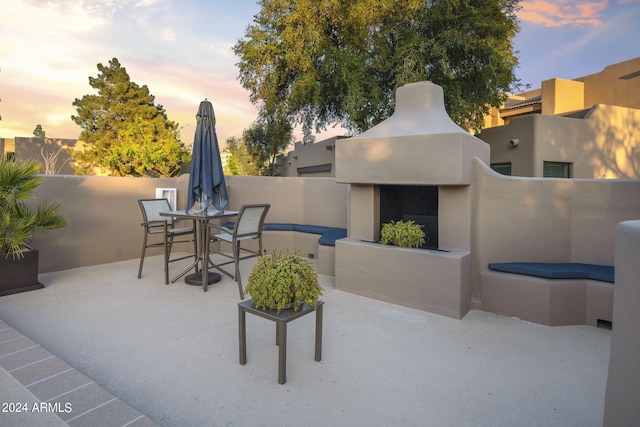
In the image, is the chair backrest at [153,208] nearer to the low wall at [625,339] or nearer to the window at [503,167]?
the low wall at [625,339]

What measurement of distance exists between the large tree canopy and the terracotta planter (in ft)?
27.2

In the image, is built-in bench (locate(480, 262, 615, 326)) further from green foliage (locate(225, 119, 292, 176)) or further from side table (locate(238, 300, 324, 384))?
green foliage (locate(225, 119, 292, 176))

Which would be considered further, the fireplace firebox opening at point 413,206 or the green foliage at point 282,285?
the fireplace firebox opening at point 413,206

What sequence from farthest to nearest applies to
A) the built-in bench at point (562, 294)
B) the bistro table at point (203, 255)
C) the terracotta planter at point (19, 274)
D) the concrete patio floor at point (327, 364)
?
the bistro table at point (203, 255) → the terracotta planter at point (19, 274) → the built-in bench at point (562, 294) → the concrete patio floor at point (327, 364)

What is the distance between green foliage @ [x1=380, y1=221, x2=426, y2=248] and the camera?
14.4 feet

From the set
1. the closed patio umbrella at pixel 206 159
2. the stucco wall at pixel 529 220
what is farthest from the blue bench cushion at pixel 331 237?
the stucco wall at pixel 529 220

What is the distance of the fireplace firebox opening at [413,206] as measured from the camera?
5312mm

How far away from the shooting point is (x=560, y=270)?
382 cm

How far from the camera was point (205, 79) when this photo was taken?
10992 mm

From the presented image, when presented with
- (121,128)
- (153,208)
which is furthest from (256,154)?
(153,208)

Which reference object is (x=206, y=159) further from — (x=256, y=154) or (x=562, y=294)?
(x=256, y=154)

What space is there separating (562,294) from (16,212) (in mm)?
6492

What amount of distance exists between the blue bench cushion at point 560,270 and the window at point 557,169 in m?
8.52

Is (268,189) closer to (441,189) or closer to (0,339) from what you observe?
(441,189)
